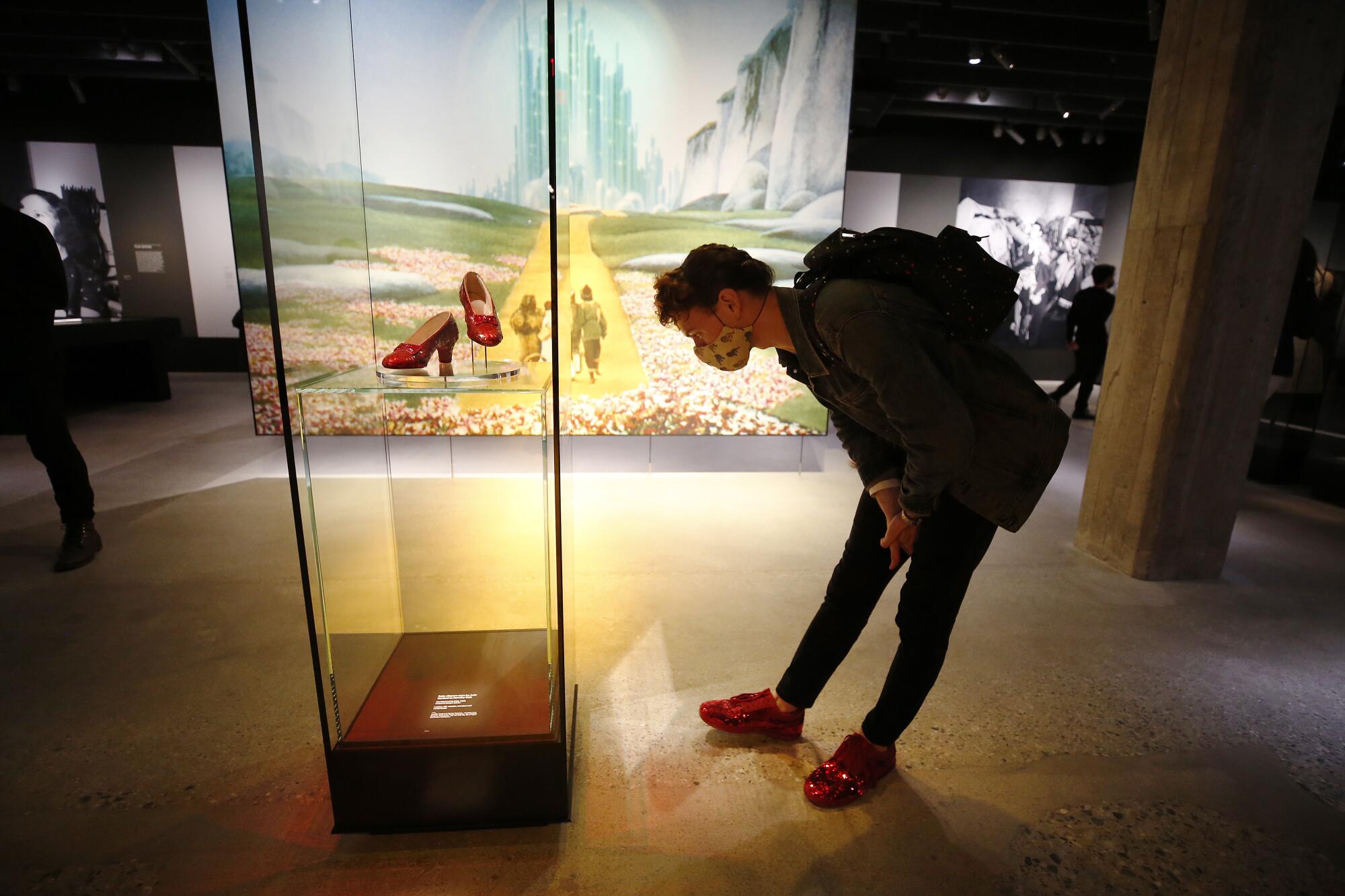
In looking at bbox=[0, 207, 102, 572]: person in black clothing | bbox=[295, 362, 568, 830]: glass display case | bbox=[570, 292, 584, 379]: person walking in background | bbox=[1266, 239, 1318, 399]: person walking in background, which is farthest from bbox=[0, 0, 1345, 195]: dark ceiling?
bbox=[295, 362, 568, 830]: glass display case

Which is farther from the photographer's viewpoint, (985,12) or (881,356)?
(985,12)

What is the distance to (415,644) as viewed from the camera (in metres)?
1.78

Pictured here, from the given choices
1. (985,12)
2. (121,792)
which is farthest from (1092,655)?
(985,12)

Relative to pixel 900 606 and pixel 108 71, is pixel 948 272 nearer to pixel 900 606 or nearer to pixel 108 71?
pixel 900 606

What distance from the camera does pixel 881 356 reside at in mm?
1079

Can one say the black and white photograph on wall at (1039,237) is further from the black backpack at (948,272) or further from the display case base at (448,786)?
the display case base at (448,786)

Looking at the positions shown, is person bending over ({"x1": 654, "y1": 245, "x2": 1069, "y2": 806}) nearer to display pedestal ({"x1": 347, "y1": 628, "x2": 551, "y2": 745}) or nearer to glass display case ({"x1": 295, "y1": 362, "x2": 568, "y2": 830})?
glass display case ({"x1": 295, "y1": 362, "x2": 568, "y2": 830})

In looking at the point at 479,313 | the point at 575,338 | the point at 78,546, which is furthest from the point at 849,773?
the point at 575,338

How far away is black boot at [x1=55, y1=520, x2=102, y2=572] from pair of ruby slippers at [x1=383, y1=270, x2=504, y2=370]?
2.47 metres

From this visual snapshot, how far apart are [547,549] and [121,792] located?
120 cm

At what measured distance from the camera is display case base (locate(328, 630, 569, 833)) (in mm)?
1362

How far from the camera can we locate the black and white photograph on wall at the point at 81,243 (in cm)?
738

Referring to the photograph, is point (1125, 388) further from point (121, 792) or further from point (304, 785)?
point (121, 792)

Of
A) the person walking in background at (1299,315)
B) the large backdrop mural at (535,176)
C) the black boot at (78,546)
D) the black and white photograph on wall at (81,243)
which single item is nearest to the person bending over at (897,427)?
the large backdrop mural at (535,176)
